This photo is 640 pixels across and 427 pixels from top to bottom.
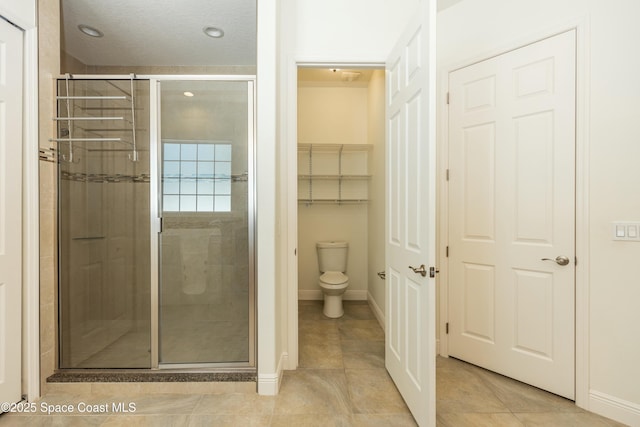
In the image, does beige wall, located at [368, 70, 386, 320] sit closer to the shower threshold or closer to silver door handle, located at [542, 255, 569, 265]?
silver door handle, located at [542, 255, 569, 265]

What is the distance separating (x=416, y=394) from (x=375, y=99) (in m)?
2.91

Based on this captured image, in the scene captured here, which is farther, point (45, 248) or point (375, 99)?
point (375, 99)

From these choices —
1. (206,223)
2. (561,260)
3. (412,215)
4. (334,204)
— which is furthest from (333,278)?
(561,260)

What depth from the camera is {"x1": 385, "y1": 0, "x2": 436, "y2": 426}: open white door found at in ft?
4.64

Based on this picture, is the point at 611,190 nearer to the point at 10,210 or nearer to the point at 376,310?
the point at 376,310

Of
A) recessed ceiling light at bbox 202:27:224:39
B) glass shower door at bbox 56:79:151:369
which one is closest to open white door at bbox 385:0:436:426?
recessed ceiling light at bbox 202:27:224:39

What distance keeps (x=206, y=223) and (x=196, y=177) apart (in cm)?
34

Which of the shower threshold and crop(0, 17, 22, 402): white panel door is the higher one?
crop(0, 17, 22, 402): white panel door

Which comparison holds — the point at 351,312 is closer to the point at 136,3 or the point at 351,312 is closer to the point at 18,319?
the point at 18,319

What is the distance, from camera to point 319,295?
12.5ft

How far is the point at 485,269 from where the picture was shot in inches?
82.3

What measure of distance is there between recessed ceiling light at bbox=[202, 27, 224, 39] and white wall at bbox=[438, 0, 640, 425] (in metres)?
2.48

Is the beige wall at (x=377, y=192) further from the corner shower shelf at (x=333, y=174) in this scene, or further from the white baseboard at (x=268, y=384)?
the white baseboard at (x=268, y=384)

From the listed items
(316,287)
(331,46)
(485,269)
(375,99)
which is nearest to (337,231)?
(316,287)
